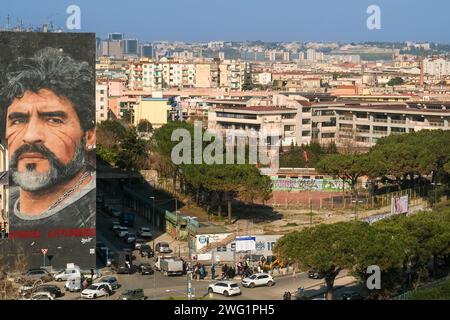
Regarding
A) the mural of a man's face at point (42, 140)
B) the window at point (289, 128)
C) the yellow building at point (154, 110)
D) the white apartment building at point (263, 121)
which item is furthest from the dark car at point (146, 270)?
the yellow building at point (154, 110)

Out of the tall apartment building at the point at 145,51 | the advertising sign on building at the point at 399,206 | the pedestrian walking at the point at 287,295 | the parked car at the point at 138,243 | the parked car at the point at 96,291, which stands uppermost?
the tall apartment building at the point at 145,51

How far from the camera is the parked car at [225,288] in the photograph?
14945 mm

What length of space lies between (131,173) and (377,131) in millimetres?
13945

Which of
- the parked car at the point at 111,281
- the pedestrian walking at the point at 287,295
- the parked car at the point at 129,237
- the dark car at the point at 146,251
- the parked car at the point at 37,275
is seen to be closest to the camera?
the pedestrian walking at the point at 287,295

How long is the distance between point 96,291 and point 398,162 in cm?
1207

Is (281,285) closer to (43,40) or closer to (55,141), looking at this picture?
(55,141)

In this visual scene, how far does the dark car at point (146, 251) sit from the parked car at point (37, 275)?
9.28 feet

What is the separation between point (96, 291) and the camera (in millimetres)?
15141

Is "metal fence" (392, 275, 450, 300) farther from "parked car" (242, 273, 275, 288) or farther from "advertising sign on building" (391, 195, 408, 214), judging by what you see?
"advertising sign on building" (391, 195, 408, 214)

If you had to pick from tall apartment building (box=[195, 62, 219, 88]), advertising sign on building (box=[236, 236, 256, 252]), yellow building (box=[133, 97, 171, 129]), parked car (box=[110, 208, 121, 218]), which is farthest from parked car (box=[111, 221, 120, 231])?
tall apartment building (box=[195, 62, 219, 88])

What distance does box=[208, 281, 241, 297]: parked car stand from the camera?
1495cm

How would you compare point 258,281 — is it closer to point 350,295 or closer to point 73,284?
point 350,295

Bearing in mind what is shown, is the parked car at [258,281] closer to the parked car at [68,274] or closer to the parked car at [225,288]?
the parked car at [225,288]
